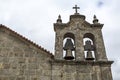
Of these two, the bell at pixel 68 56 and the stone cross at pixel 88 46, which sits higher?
the stone cross at pixel 88 46

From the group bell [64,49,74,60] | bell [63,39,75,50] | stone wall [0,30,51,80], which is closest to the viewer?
stone wall [0,30,51,80]

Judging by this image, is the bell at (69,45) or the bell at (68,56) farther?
the bell at (69,45)

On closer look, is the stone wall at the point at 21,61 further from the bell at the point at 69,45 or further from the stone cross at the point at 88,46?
the stone cross at the point at 88,46

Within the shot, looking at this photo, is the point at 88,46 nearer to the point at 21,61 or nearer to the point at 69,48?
the point at 69,48

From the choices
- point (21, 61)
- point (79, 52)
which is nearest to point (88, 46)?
point (79, 52)

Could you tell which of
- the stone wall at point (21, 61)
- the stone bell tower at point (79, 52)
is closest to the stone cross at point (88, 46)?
the stone bell tower at point (79, 52)

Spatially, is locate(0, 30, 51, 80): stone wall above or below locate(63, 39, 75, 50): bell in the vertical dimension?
below

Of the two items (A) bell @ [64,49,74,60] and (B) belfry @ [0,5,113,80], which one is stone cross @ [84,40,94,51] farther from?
(A) bell @ [64,49,74,60]

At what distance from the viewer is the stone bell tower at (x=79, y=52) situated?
9.15 meters

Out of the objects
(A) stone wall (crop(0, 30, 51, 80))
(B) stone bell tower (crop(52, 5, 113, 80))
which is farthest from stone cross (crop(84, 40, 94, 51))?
(A) stone wall (crop(0, 30, 51, 80))

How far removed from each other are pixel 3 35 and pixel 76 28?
3.87 m

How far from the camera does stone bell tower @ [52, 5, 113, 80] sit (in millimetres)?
9148

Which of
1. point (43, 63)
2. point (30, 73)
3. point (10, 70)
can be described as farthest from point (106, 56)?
point (10, 70)

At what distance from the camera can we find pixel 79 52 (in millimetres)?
9953
